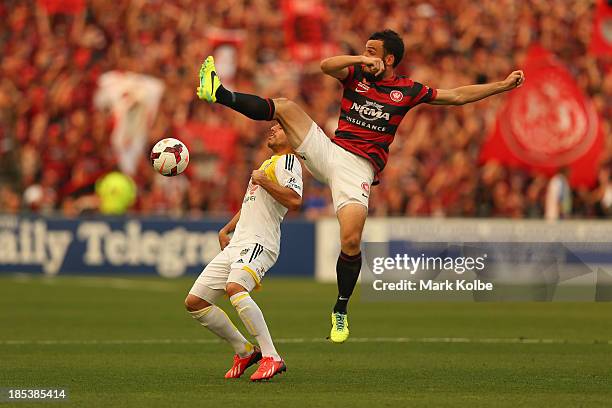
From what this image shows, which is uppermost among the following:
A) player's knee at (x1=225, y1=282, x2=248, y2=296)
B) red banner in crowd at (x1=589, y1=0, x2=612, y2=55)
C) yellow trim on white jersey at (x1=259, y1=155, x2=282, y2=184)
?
red banner in crowd at (x1=589, y1=0, x2=612, y2=55)

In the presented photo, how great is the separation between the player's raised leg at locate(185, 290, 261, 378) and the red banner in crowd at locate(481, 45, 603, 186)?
14.0 metres

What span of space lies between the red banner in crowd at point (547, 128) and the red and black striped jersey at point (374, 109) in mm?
12868

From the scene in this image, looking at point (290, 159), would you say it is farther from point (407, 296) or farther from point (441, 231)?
point (441, 231)

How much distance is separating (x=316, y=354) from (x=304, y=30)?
15528 mm

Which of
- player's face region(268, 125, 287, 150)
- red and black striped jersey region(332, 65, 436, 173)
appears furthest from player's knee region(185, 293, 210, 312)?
red and black striped jersey region(332, 65, 436, 173)

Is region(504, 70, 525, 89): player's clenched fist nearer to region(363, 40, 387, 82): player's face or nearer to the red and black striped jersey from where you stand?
the red and black striped jersey

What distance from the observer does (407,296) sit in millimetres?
23578

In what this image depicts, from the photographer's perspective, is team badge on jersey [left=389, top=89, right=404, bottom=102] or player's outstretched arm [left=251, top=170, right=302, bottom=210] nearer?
player's outstretched arm [left=251, top=170, right=302, bottom=210]

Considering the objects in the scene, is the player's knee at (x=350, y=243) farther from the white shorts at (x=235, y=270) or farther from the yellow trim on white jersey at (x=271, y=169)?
the yellow trim on white jersey at (x=271, y=169)

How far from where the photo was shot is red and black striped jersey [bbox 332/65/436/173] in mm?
11969

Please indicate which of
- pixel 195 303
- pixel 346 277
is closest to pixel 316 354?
pixel 346 277

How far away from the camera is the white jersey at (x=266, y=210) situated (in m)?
11.4

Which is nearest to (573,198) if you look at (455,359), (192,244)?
(192,244)

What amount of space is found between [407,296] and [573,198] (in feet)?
18.1
